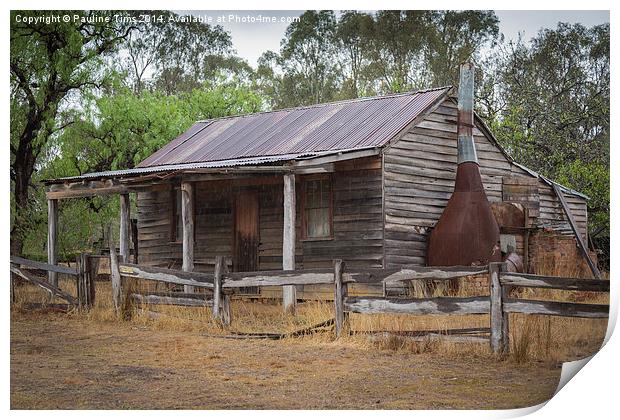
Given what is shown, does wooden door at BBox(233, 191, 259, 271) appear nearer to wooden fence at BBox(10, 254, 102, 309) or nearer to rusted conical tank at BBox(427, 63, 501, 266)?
rusted conical tank at BBox(427, 63, 501, 266)

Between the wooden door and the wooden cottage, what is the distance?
0.02 meters

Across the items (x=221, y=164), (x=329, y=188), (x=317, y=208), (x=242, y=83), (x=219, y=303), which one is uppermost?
(x=242, y=83)

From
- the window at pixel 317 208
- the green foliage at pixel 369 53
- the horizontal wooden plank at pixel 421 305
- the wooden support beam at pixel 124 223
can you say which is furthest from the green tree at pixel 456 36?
the wooden support beam at pixel 124 223

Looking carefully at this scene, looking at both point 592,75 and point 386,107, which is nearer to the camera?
point 592,75

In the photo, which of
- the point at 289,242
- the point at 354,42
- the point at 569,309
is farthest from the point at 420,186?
the point at 569,309

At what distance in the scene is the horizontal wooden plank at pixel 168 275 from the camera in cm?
1402

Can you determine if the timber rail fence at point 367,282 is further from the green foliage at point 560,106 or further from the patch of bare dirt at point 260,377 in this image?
the green foliage at point 560,106

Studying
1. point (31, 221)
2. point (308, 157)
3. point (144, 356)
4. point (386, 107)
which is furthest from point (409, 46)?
point (144, 356)

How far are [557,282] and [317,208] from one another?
24.7 feet

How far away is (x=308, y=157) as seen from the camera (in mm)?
16031

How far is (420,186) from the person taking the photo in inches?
685

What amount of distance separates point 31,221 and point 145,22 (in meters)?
3.60

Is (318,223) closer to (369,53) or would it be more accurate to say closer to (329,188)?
(329,188)

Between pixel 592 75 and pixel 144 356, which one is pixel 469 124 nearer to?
pixel 592 75
